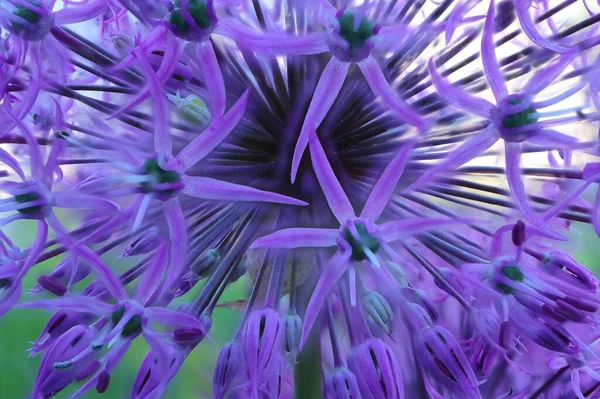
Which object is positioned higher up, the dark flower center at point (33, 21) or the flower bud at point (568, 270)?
the dark flower center at point (33, 21)

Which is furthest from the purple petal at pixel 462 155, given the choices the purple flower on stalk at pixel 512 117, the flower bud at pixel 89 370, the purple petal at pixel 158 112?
the flower bud at pixel 89 370

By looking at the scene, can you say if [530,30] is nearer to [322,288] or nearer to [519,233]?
[519,233]

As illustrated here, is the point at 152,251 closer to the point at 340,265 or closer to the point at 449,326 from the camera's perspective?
the point at 340,265

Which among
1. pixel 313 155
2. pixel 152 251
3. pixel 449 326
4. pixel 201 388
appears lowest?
pixel 201 388

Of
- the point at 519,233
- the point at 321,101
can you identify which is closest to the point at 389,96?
the point at 321,101

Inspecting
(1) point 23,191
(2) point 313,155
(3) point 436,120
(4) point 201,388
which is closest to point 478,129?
(3) point 436,120

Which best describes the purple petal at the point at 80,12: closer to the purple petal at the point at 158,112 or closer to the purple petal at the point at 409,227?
the purple petal at the point at 158,112
